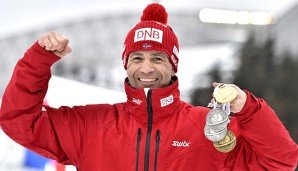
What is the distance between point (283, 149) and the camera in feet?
7.33

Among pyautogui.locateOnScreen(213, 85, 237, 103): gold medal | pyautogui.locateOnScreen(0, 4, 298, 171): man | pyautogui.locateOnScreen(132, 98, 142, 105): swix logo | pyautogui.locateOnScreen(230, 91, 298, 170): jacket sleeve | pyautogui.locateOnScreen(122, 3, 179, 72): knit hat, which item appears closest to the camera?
pyautogui.locateOnScreen(213, 85, 237, 103): gold medal

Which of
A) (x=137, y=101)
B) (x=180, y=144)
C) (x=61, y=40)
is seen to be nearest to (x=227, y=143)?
(x=180, y=144)

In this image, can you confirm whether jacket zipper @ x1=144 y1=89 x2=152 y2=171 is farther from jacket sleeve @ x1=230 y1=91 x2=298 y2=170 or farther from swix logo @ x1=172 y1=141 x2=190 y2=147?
jacket sleeve @ x1=230 y1=91 x2=298 y2=170

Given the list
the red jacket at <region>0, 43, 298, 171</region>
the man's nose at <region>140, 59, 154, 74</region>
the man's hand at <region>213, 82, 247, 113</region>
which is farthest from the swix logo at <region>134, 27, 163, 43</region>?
the man's hand at <region>213, 82, 247, 113</region>

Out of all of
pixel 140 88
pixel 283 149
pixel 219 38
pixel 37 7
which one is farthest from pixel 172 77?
pixel 219 38

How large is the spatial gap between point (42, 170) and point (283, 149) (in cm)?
172

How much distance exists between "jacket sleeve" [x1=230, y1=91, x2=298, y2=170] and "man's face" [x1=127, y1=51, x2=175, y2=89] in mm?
389

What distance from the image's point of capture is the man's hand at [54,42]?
2301 mm

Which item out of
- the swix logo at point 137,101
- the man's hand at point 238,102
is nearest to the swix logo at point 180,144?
the swix logo at point 137,101

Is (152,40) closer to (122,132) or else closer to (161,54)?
(161,54)

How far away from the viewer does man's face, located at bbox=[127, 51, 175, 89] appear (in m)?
2.47

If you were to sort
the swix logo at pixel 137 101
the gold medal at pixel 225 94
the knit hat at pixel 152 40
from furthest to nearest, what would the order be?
the knit hat at pixel 152 40 → the swix logo at pixel 137 101 → the gold medal at pixel 225 94

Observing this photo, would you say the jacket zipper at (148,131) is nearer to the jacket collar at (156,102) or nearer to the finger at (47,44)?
the jacket collar at (156,102)

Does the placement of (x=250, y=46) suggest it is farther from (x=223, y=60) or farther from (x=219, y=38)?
(x=219, y=38)
